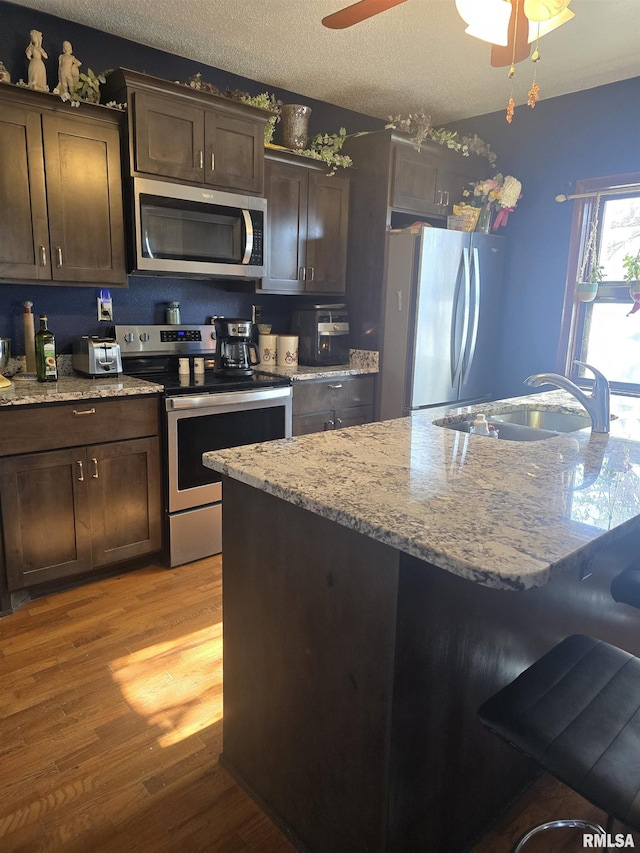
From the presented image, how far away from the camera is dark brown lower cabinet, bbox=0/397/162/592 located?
2434 mm

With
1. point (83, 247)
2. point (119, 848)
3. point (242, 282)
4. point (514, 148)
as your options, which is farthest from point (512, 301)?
point (119, 848)

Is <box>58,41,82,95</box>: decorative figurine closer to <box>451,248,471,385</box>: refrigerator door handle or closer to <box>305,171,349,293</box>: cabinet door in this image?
<box>305,171,349,293</box>: cabinet door

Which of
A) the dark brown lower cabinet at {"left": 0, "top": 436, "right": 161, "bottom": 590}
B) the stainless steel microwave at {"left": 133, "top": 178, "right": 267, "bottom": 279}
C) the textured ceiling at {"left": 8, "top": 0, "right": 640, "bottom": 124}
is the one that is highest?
the textured ceiling at {"left": 8, "top": 0, "right": 640, "bottom": 124}

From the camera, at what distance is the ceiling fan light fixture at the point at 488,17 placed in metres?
1.65

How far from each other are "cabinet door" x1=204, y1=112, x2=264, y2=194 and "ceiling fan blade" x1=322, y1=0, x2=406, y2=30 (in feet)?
4.03

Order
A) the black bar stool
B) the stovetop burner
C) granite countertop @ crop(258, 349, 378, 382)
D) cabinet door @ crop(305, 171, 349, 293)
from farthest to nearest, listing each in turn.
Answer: cabinet door @ crop(305, 171, 349, 293) → granite countertop @ crop(258, 349, 378, 382) → the stovetop burner → the black bar stool

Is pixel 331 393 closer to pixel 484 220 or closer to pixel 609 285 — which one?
pixel 484 220

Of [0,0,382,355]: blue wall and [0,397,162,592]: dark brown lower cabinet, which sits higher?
[0,0,382,355]: blue wall

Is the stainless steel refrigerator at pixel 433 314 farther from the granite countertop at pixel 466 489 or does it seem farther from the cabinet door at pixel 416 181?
the granite countertop at pixel 466 489

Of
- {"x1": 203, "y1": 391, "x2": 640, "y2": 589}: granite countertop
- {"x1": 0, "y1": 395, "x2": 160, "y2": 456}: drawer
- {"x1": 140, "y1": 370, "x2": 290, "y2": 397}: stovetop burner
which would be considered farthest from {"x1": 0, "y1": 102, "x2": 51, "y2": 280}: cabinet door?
{"x1": 203, "y1": 391, "x2": 640, "y2": 589}: granite countertop

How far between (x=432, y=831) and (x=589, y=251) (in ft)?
11.5

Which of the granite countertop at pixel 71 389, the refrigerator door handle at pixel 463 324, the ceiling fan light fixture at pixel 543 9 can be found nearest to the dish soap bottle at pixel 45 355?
the granite countertop at pixel 71 389

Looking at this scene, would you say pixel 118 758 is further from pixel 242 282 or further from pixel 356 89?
pixel 356 89

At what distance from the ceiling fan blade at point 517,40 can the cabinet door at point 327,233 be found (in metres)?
1.75
